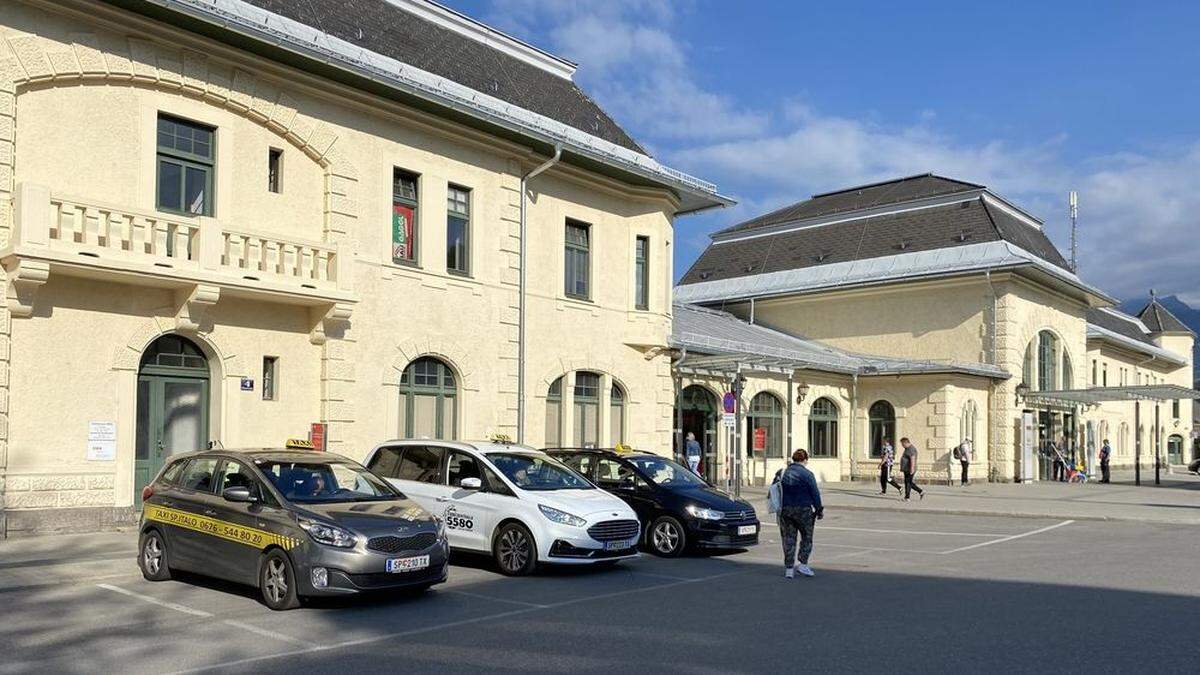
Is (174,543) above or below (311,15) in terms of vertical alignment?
below

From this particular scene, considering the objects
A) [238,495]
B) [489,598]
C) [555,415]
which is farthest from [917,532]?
[238,495]

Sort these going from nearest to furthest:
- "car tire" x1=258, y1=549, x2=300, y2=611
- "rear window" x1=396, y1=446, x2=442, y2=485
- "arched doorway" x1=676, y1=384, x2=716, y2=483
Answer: "car tire" x1=258, y1=549, x2=300, y2=611 → "rear window" x1=396, y1=446, x2=442, y2=485 → "arched doorway" x1=676, y1=384, x2=716, y2=483

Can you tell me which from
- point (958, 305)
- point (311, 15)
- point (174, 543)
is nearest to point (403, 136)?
point (311, 15)

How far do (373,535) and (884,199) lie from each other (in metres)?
36.6

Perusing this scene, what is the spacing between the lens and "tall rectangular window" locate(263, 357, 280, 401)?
18.1 metres

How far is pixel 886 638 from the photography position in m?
9.07

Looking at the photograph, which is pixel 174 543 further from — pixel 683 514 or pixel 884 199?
pixel 884 199

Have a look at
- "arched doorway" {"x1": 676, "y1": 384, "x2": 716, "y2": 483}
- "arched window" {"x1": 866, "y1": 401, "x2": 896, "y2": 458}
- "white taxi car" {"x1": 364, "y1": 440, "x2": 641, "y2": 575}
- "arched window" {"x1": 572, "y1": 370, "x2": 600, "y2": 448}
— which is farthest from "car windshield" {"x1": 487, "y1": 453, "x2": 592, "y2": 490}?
"arched window" {"x1": 866, "y1": 401, "x2": 896, "y2": 458}

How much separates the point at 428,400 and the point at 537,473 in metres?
7.01

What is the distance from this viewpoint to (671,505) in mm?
15648

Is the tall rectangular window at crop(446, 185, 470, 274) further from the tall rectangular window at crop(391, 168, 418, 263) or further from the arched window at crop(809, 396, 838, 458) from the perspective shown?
the arched window at crop(809, 396, 838, 458)

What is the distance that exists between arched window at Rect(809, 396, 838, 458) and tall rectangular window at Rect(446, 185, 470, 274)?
17610 mm

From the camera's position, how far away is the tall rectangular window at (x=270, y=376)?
18094mm

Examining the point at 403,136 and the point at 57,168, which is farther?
the point at 403,136
